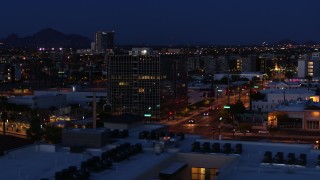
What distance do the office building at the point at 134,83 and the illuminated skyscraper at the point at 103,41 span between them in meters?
116

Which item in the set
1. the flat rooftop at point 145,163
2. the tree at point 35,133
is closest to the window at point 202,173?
the flat rooftop at point 145,163

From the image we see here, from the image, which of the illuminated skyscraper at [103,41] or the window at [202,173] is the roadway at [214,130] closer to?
the window at [202,173]

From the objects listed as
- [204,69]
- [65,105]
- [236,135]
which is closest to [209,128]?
[236,135]

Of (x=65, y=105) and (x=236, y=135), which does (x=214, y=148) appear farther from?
(x=65, y=105)

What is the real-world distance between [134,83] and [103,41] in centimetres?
12058

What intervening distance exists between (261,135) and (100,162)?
1723cm

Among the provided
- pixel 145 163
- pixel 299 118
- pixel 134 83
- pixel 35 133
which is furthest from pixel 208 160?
pixel 134 83

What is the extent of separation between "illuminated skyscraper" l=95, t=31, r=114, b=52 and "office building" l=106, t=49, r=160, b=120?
115973 millimetres

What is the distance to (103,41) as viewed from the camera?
152625 mm

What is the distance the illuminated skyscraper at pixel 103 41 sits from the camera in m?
150

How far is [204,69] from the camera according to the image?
8431 cm

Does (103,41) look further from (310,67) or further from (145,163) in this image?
(145,163)

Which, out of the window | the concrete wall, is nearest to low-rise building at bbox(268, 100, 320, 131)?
the concrete wall

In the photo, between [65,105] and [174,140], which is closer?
[174,140]
